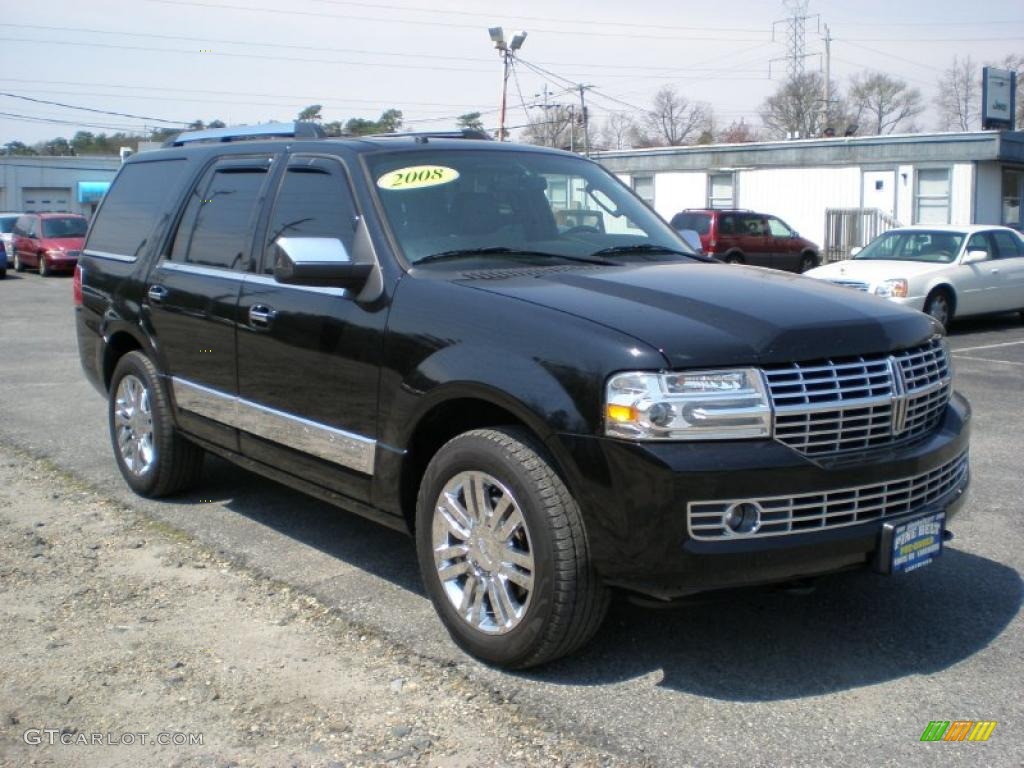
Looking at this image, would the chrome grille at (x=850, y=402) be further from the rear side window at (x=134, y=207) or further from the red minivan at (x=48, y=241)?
the red minivan at (x=48, y=241)

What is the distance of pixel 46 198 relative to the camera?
73.3 meters

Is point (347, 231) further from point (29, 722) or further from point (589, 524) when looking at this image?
point (29, 722)

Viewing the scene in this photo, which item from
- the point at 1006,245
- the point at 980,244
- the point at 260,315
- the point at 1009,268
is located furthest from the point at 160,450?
the point at 1006,245

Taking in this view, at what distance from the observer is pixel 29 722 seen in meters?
3.66

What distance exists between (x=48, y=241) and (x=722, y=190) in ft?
63.3

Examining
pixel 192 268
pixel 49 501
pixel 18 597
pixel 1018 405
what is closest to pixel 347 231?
pixel 192 268

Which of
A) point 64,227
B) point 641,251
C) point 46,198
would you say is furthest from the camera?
point 46,198

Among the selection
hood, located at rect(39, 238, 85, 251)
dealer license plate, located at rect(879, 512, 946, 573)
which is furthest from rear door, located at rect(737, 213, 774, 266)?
dealer license plate, located at rect(879, 512, 946, 573)

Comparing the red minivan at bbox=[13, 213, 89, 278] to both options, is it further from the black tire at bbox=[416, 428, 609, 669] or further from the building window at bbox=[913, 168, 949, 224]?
the black tire at bbox=[416, 428, 609, 669]

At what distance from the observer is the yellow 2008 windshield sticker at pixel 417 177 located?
190 inches

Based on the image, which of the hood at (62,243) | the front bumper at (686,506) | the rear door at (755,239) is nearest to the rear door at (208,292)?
the front bumper at (686,506)

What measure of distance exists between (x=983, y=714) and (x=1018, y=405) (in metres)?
6.50

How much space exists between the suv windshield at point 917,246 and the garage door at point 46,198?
66.3m

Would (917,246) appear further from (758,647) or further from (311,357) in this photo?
(311,357)
